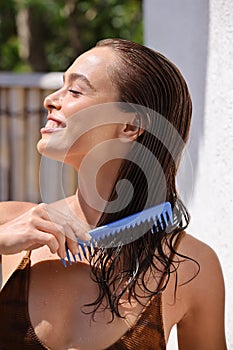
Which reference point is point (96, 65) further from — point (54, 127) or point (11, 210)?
point (11, 210)

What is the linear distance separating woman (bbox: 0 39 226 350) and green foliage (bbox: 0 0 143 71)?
197 inches

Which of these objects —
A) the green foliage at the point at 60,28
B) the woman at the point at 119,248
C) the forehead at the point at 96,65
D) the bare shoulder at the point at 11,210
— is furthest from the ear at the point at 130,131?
the green foliage at the point at 60,28

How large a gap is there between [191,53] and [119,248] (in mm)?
869

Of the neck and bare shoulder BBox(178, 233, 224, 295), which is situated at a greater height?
the neck

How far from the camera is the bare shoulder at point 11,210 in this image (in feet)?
6.22

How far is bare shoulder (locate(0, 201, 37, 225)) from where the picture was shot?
190 centimetres

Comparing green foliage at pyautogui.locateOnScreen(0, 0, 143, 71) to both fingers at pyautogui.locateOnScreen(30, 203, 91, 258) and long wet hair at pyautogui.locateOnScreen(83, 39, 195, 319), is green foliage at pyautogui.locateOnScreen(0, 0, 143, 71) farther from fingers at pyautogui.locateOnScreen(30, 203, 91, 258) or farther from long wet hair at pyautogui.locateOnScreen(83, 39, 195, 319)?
fingers at pyautogui.locateOnScreen(30, 203, 91, 258)

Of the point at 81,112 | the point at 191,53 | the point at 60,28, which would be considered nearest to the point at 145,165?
the point at 81,112

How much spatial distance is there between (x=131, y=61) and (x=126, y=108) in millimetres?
112

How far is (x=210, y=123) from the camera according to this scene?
2.06 metres

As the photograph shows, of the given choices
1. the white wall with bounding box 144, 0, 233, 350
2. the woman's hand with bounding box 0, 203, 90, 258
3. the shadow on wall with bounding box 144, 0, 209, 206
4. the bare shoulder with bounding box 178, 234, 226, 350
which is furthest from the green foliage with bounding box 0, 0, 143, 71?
the woman's hand with bounding box 0, 203, 90, 258

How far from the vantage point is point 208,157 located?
2.09m

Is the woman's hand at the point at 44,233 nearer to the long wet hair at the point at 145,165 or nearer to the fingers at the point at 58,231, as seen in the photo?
the fingers at the point at 58,231

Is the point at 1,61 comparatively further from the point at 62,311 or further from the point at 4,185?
the point at 62,311
